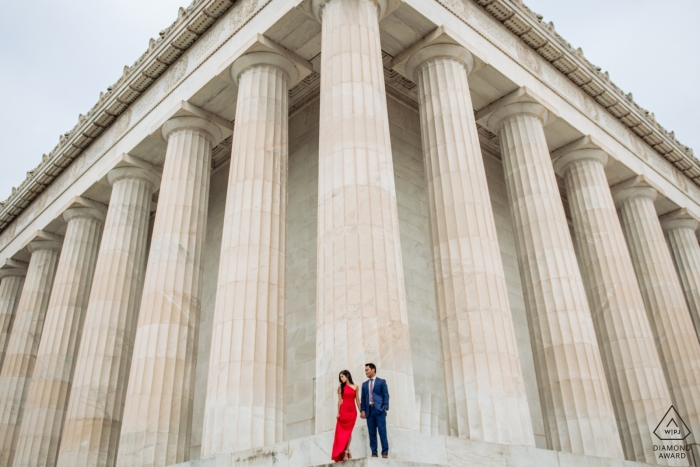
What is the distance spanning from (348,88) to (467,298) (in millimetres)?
8036

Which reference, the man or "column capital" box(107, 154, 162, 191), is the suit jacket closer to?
the man

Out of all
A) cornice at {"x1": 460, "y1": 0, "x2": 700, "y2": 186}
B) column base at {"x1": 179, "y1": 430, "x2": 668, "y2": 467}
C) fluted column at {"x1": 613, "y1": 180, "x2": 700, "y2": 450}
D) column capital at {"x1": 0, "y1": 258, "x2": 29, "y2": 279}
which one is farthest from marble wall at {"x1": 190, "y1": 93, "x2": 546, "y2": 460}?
column capital at {"x1": 0, "y1": 258, "x2": 29, "y2": 279}

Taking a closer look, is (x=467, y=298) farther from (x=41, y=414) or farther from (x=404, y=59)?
(x=41, y=414)

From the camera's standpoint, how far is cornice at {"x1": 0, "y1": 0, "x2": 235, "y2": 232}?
28828 mm

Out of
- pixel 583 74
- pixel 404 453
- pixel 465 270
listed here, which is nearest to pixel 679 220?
pixel 583 74

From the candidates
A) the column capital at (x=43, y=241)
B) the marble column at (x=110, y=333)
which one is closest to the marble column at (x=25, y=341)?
the column capital at (x=43, y=241)

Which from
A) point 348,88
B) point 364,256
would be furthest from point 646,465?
point 348,88

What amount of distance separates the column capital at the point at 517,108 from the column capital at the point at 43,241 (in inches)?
1104

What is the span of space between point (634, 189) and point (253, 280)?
24617 mm

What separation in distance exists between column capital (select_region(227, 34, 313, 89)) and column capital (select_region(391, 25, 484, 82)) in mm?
4148

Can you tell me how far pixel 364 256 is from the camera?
55.8 feet

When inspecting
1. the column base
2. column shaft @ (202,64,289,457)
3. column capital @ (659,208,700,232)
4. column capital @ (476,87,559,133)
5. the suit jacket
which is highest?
column capital @ (476,87,559,133)

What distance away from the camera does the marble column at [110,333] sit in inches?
1033

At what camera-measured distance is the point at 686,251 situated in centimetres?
3806
